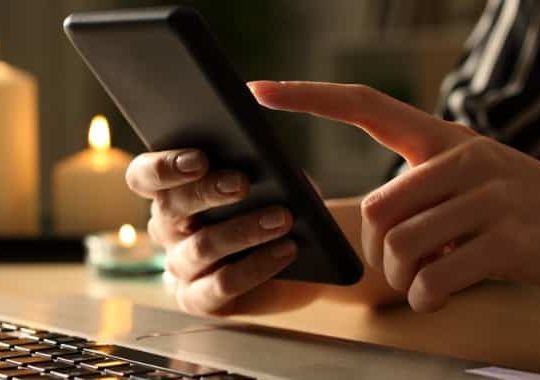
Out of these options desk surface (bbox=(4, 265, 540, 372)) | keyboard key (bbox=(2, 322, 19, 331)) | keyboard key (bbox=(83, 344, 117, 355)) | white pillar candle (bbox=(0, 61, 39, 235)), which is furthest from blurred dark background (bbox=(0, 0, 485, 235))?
keyboard key (bbox=(83, 344, 117, 355))

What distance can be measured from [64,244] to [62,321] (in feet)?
1.97

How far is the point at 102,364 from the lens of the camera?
2.01ft

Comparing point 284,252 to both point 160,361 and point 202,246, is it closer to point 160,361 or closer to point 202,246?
point 202,246

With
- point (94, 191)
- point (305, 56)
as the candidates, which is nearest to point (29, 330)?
point (94, 191)

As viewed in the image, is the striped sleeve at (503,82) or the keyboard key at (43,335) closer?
the keyboard key at (43,335)

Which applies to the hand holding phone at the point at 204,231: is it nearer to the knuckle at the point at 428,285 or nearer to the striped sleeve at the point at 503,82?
the knuckle at the point at 428,285

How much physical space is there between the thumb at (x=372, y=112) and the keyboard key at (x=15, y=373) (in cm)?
23

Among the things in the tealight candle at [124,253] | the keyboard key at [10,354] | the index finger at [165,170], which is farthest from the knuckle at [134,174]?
the tealight candle at [124,253]

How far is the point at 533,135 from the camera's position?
1354 millimetres

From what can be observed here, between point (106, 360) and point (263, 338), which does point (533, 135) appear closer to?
point (263, 338)

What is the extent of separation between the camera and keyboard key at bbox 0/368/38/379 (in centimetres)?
58

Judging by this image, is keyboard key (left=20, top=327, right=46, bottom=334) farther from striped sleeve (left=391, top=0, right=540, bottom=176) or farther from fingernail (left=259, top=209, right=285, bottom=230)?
striped sleeve (left=391, top=0, right=540, bottom=176)

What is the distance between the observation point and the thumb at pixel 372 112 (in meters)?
0.74

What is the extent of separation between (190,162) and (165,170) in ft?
0.12
